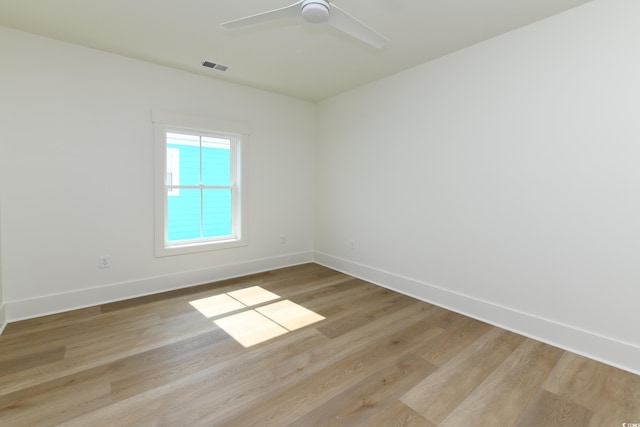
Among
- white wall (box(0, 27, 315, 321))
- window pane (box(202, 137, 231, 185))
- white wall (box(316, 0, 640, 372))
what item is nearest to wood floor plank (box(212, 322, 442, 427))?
white wall (box(316, 0, 640, 372))

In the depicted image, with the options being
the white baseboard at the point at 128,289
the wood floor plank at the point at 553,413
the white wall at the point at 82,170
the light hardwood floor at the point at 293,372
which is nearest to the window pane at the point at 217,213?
the white wall at the point at 82,170

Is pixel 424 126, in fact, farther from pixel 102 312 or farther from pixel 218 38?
pixel 102 312

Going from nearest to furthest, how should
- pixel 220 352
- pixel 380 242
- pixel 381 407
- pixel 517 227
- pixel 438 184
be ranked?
1. pixel 381 407
2. pixel 220 352
3. pixel 517 227
4. pixel 438 184
5. pixel 380 242

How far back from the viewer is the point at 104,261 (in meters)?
3.00

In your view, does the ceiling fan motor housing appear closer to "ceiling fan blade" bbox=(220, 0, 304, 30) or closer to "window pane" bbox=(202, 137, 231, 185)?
"ceiling fan blade" bbox=(220, 0, 304, 30)

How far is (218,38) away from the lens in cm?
261

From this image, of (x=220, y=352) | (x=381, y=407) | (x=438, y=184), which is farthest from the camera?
(x=438, y=184)

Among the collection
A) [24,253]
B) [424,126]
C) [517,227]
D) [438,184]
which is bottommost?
[24,253]

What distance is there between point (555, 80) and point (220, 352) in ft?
10.6

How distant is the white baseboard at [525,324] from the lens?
2.04 meters

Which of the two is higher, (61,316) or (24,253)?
(24,253)

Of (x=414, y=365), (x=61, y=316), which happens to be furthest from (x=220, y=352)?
Result: (x=61, y=316)

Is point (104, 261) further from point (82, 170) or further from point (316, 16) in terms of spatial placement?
point (316, 16)

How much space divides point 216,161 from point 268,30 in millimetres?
1811
